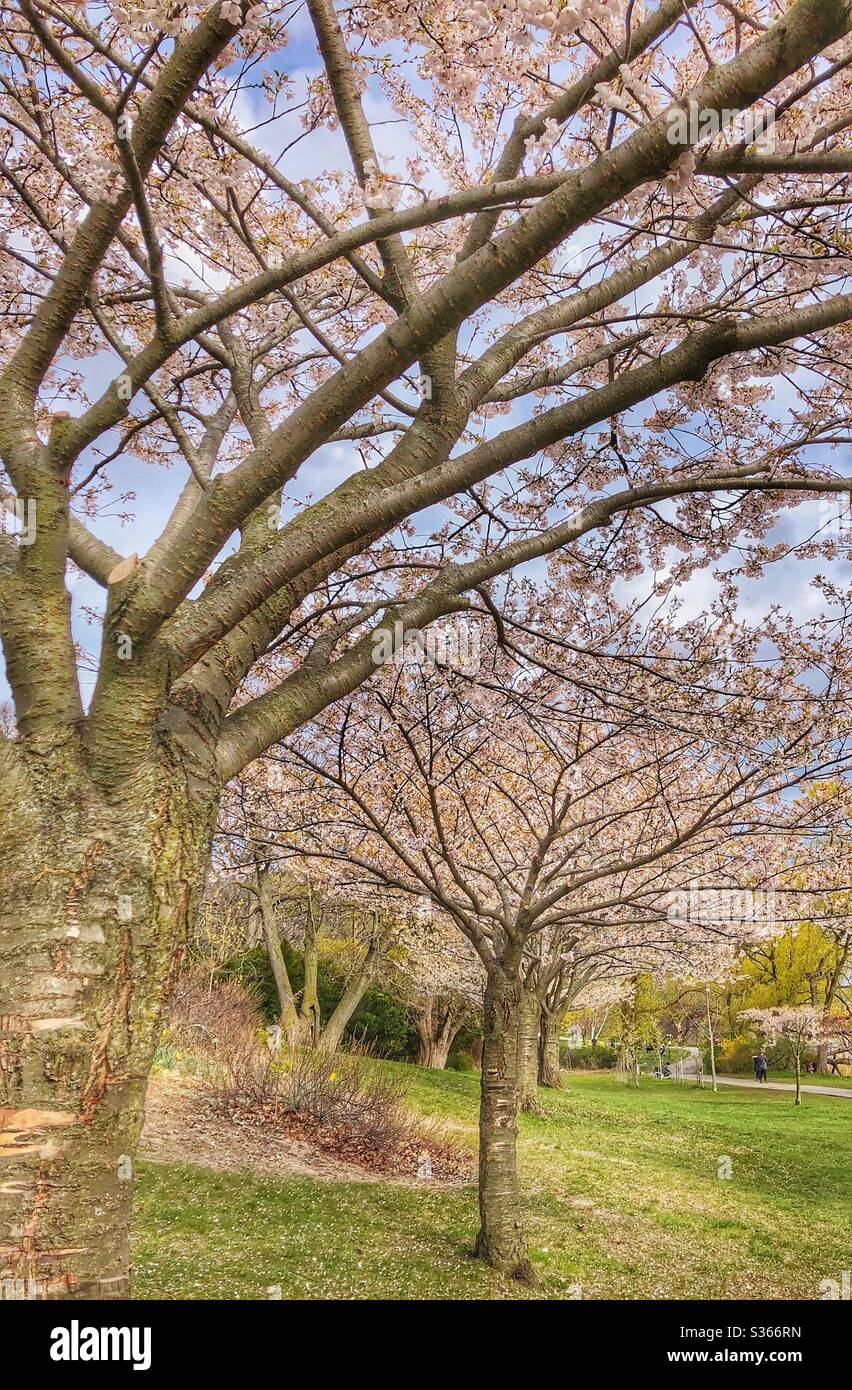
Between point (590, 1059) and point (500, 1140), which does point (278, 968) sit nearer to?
point (500, 1140)

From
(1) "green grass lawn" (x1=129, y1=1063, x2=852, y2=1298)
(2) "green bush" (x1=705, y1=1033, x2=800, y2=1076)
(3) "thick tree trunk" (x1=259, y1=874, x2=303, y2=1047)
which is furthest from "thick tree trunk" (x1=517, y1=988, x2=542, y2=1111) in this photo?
(2) "green bush" (x1=705, y1=1033, x2=800, y2=1076)

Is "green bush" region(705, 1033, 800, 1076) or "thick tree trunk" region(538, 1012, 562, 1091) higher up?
"thick tree trunk" region(538, 1012, 562, 1091)

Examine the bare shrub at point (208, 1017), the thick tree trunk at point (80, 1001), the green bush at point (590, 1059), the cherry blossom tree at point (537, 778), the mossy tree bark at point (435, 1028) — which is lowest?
the green bush at point (590, 1059)

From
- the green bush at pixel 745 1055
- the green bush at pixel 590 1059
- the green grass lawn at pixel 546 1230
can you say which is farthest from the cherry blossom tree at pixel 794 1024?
the green bush at pixel 590 1059

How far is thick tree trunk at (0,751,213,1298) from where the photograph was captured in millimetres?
2180

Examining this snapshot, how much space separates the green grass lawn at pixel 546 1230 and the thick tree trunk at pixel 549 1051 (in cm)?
977

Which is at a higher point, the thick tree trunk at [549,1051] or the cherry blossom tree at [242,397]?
the cherry blossom tree at [242,397]

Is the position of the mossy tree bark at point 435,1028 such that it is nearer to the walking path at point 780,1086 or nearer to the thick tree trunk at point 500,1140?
the walking path at point 780,1086

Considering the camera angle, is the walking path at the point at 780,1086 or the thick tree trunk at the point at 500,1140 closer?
the thick tree trunk at the point at 500,1140

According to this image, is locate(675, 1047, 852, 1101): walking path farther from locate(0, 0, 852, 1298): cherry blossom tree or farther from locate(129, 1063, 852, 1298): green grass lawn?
locate(0, 0, 852, 1298): cherry blossom tree

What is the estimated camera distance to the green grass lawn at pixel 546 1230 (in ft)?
18.4

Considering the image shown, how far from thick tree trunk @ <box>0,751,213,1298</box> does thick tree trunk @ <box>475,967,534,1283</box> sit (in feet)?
Result: 14.2
